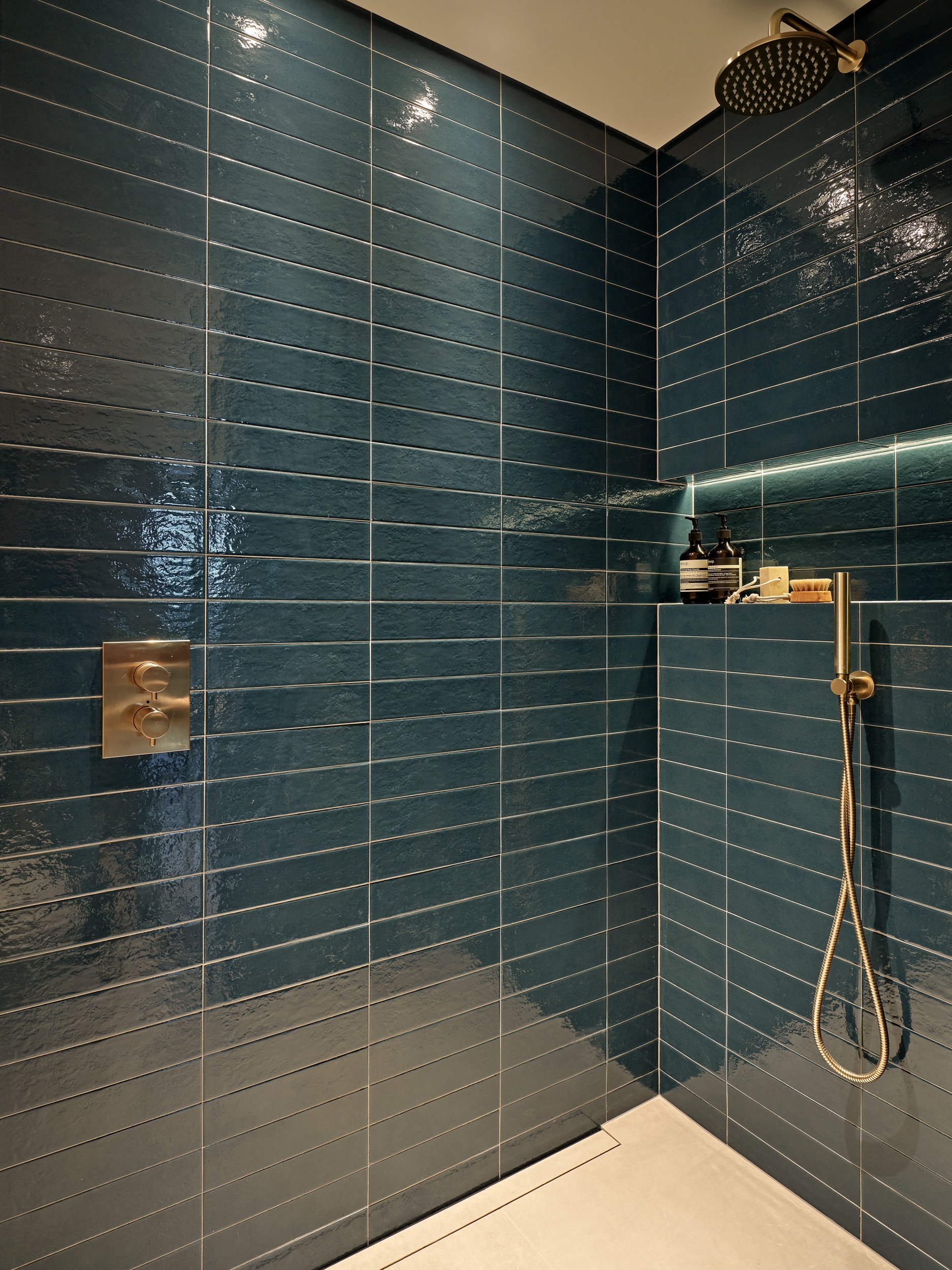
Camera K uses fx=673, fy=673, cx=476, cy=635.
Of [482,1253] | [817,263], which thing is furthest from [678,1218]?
[817,263]

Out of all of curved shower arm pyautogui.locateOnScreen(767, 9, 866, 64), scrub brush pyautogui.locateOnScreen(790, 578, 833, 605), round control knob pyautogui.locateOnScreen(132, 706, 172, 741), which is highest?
curved shower arm pyautogui.locateOnScreen(767, 9, 866, 64)

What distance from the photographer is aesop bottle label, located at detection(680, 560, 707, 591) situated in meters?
1.85

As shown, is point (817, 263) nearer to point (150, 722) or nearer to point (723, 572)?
point (723, 572)

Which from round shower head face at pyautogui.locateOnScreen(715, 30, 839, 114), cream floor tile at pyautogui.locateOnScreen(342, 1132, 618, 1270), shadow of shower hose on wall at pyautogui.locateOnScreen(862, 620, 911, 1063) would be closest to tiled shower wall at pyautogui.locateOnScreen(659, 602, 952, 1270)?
shadow of shower hose on wall at pyautogui.locateOnScreen(862, 620, 911, 1063)

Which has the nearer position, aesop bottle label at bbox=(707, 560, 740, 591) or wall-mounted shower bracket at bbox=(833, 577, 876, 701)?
wall-mounted shower bracket at bbox=(833, 577, 876, 701)

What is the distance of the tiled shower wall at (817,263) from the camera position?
1346mm

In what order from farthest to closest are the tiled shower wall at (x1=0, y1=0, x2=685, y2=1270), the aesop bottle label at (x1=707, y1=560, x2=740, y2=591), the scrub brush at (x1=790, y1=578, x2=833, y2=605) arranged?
1. the aesop bottle label at (x1=707, y1=560, x2=740, y2=591)
2. the scrub brush at (x1=790, y1=578, x2=833, y2=605)
3. the tiled shower wall at (x1=0, y1=0, x2=685, y2=1270)

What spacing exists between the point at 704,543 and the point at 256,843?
57.0 inches

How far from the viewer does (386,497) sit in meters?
1.46

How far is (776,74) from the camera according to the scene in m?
1.31

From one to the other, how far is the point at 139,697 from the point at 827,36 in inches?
67.7

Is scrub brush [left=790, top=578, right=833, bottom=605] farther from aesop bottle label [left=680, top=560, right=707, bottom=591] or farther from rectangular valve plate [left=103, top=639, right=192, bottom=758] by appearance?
rectangular valve plate [left=103, top=639, right=192, bottom=758]

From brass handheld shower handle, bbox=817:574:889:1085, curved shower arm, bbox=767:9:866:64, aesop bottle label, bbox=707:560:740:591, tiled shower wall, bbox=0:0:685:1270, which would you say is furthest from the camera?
aesop bottle label, bbox=707:560:740:591

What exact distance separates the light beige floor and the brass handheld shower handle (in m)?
0.39
